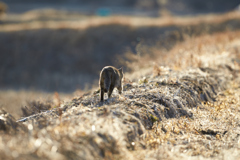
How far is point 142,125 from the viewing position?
4957mm

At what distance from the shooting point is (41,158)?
10.5 feet

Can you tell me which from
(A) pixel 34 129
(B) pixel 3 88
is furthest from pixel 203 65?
(B) pixel 3 88

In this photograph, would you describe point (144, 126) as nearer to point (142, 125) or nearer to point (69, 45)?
point (142, 125)

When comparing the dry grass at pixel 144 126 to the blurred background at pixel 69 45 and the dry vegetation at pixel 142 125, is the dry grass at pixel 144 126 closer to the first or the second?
the dry vegetation at pixel 142 125

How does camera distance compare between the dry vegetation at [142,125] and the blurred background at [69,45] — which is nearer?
the dry vegetation at [142,125]

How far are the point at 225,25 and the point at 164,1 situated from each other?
43.5 meters

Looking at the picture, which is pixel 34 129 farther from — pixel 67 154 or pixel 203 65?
pixel 203 65

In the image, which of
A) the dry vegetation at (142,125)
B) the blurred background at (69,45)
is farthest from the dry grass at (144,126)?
the blurred background at (69,45)

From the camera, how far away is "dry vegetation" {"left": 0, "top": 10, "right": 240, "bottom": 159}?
364 centimetres

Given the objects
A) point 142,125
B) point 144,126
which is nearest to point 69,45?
point 144,126

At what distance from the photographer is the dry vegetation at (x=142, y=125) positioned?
3641mm

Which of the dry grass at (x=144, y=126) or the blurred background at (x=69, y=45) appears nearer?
→ the dry grass at (x=144, y=126)

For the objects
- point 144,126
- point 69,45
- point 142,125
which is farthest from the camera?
point 69,45

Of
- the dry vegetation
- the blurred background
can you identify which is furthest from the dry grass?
the blurred background
